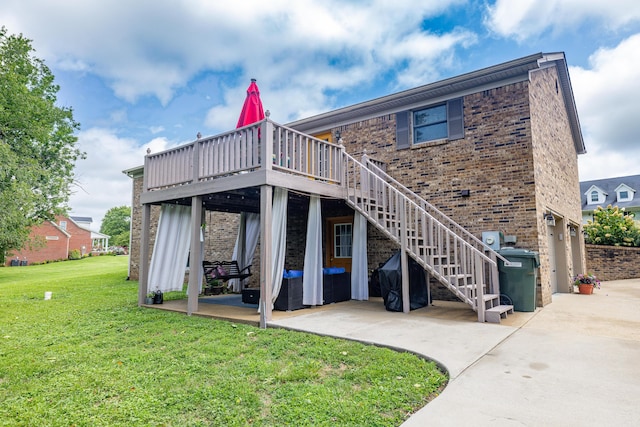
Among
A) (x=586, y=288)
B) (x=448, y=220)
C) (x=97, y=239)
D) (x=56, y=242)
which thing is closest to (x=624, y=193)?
(x=586, y=288)

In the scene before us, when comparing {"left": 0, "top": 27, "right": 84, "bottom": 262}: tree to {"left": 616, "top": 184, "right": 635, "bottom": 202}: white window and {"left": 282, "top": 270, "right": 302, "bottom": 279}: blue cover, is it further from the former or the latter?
{"left": 616, "top": 184, "right": 635, "bottom": 202}: white window

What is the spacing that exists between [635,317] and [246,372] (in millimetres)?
6677

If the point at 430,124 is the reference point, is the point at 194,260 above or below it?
below

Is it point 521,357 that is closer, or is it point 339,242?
point 521,357

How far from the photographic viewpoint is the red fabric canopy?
25.3 ft

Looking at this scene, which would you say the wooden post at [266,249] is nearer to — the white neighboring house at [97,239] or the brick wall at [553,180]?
the brick wall at [553,180]

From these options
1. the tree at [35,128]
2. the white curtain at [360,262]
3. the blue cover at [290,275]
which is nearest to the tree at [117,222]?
the tree at [35,128]

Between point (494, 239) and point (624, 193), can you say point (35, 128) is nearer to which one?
point (494, 239)

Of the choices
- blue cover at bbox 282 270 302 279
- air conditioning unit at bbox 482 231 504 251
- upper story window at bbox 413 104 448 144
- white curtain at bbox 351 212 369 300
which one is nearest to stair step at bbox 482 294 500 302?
air conditioning unit at bbox 482 231 504 251

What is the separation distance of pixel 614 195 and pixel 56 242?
48718 millimetres

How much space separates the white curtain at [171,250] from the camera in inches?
323

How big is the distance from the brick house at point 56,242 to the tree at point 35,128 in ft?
28.7

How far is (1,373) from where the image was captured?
3.98 m

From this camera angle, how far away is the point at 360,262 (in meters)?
8.62
